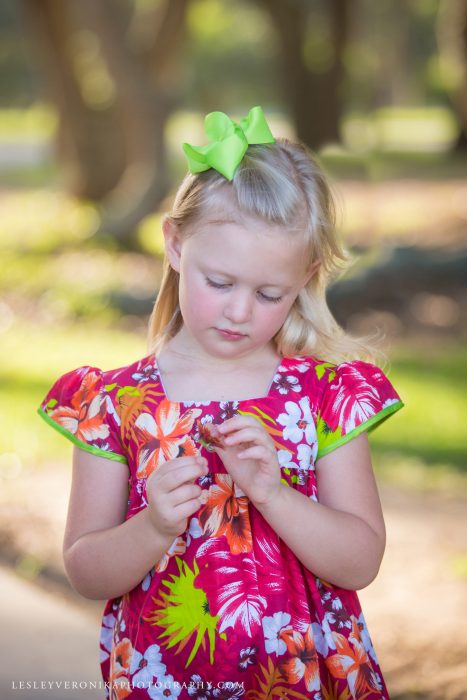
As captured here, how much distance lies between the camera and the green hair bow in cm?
188

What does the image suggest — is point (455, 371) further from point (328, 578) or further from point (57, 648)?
point (328, 578)

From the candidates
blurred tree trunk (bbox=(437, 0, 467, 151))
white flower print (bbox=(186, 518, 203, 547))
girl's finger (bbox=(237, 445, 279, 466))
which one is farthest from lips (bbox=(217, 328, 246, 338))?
blurred tree trunk (bbox=(437, 0, 467, 151))

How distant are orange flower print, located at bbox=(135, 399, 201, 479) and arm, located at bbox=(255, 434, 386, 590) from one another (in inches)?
7.7

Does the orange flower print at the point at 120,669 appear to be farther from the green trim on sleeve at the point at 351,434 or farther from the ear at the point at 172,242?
the ear at the point at 172,242

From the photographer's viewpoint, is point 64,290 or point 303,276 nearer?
point 303,276

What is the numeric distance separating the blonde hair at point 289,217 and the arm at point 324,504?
239 millimetres

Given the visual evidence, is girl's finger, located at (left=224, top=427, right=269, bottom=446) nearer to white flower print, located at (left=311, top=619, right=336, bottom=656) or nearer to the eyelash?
the eyelash

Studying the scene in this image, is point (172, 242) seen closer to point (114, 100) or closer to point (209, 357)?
point (209, 357)

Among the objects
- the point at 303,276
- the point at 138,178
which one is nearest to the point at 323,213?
the point at 303,276

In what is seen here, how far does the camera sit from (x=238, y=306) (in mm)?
1811

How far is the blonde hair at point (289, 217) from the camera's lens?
1.85 metres

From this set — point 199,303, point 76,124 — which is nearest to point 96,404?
point 199,303

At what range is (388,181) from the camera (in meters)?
16.4

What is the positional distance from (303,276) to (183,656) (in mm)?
681
